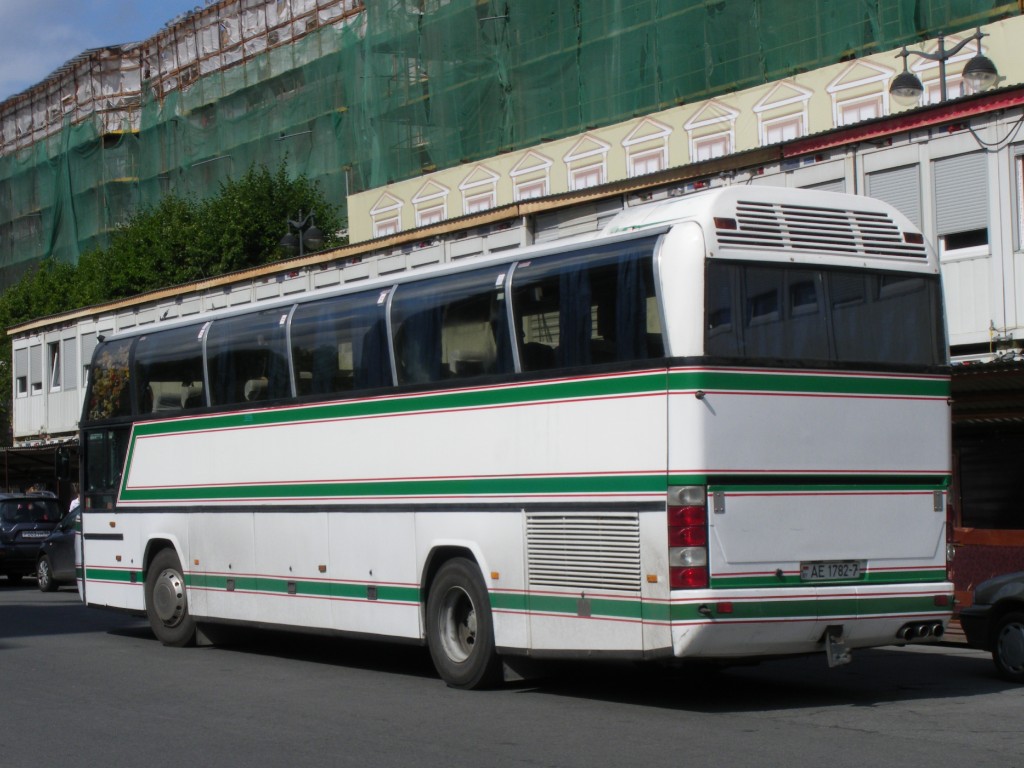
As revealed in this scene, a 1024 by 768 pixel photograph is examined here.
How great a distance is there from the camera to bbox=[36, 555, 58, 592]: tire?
97.5 feet

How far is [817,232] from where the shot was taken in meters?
11.3

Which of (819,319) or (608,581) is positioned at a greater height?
(819,319)

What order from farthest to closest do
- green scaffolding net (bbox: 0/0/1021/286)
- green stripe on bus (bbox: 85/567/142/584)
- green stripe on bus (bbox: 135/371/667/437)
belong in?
green scaffolding net (bbox: 0/0/1021/286)
green stripe on bus (bbox: 85/567/142/584)
green stripe on bus (bbox: 135/371/667/437)

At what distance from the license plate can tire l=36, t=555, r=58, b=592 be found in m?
21.7

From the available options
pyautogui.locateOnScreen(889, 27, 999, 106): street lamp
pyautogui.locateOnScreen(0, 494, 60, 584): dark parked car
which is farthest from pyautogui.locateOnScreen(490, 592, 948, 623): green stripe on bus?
pyautogui.locateOnScreen(0, 494, 60, 584): dark parked car

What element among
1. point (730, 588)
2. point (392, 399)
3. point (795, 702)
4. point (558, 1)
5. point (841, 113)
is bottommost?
point (795, 702)

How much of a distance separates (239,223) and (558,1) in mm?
14497

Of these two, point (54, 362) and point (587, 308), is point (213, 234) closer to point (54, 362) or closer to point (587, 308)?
point (54, 362)

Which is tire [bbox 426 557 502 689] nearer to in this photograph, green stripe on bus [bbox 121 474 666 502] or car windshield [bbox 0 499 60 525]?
green stripe on bus [bbox 121 474 666 502]

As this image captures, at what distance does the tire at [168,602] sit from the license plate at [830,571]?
809 cm

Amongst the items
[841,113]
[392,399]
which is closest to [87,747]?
[392,399]

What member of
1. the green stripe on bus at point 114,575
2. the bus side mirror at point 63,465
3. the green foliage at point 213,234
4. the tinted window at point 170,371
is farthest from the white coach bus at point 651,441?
the green foliage at point 213,234

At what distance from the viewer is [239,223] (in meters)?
50.5

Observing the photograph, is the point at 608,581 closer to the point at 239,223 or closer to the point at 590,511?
the point at 590,511
